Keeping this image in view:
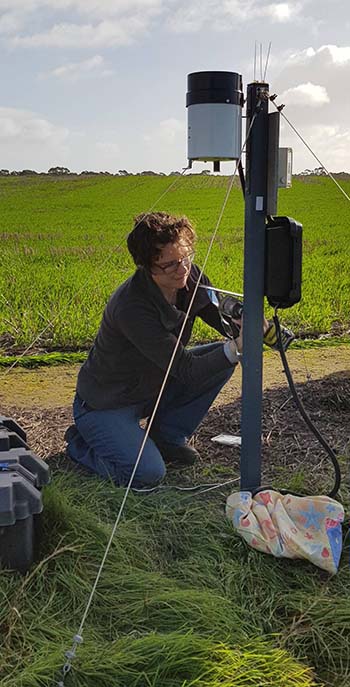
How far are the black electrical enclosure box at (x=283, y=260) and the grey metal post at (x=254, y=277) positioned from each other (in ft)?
0.10

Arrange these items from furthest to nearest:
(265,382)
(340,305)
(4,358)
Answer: (340,305)
(4,358)
(265,382)

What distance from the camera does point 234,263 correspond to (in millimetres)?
9555

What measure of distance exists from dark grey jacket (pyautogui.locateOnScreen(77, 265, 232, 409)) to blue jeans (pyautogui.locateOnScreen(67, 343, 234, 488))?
0.07 meters

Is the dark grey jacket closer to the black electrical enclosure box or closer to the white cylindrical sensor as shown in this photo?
the black electrical enclosure box

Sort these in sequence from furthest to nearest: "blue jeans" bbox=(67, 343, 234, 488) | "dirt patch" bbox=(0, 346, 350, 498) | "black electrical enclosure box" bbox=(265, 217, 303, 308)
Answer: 1. "dirt patch" bbox=(0, 346, 350, 498)
2. "blue jeans" bbox=(67, 343, 234, 488)
3. "black electrical enclosure box" bbox=(265, 217, 303, 308)

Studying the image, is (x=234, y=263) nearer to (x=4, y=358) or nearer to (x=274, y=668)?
(x=4, y=358)

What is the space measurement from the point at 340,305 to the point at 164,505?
4.60 m

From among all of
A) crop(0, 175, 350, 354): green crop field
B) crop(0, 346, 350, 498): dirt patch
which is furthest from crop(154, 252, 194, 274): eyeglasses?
crop(0, 346, 350, 498): dirt patch

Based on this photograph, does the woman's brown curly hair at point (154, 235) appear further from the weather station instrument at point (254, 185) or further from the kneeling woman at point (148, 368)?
the weather station instrument at point (254, 185)

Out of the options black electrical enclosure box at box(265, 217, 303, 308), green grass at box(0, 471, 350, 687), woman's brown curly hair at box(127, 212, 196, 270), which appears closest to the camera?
green grass at box(0, 471, 350, 687)

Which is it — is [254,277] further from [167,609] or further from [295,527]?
[167,609]

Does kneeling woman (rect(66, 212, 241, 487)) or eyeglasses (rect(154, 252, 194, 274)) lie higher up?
eyeglasses (rect(154, 252, 194, 274))

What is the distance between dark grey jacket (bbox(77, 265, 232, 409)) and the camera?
3.11 metres

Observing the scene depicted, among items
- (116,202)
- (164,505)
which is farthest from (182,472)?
(116,202)
